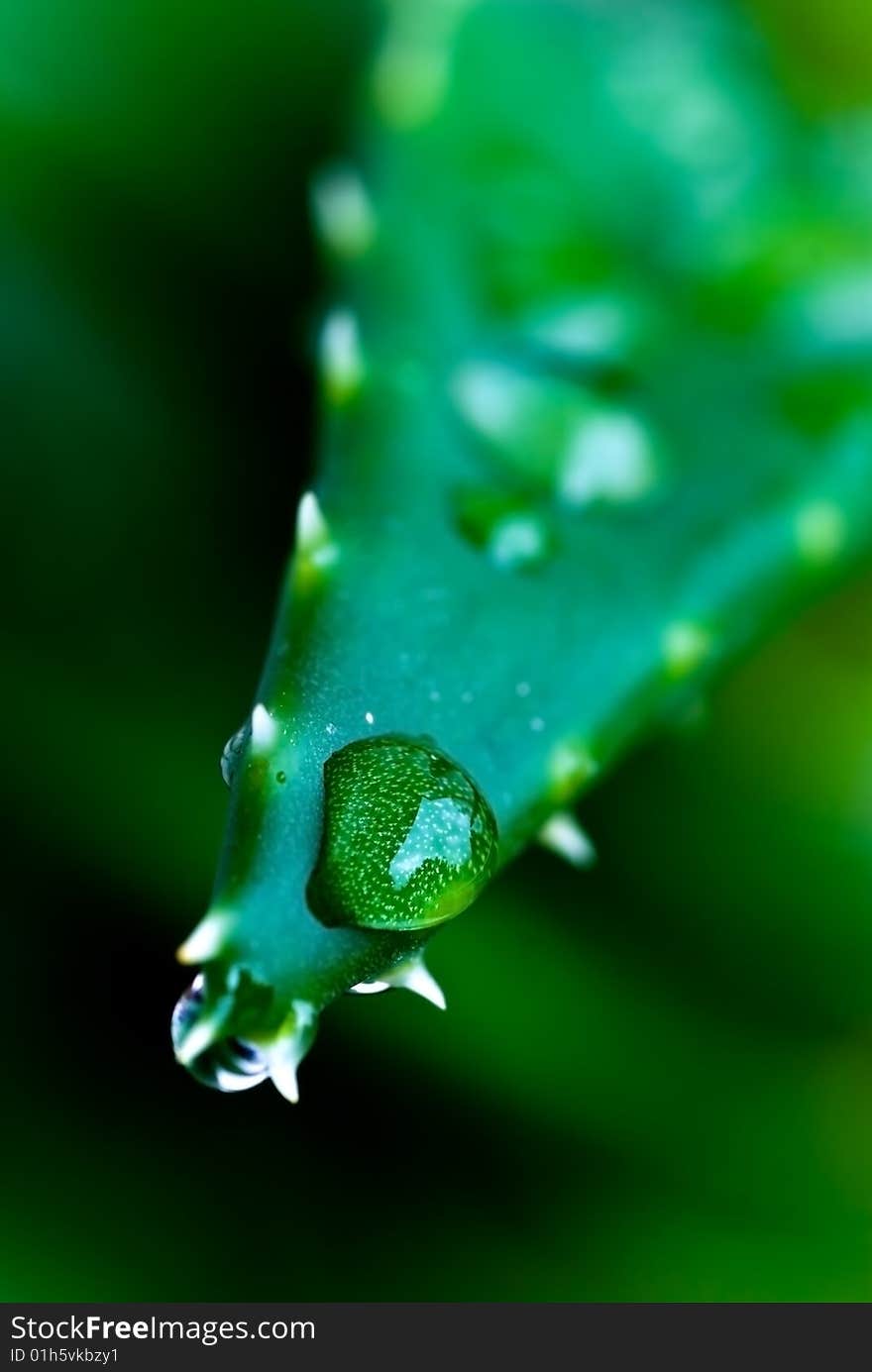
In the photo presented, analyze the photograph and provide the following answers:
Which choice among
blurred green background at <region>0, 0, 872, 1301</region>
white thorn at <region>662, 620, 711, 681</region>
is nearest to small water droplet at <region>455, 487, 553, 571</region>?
white thorn at <region>662, 620, 711, 681</region>

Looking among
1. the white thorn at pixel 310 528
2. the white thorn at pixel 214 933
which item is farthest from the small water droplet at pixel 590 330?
the white thorn at pixel 214 933

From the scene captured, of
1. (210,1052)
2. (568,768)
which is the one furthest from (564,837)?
(210,1052)

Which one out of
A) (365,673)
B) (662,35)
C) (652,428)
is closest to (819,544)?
(652,428)

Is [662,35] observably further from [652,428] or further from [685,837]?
[685,837]

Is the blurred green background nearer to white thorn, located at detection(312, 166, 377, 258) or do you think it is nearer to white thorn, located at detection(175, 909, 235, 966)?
white thorn, located at detection(312, 166, 377, 258)

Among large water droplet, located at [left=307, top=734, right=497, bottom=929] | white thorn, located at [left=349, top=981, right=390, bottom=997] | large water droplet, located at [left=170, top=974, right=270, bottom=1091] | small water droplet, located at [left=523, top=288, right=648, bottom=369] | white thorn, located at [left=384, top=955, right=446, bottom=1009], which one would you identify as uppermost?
small water droplet, located at [left=523, top=288, right=648, bottom=369]

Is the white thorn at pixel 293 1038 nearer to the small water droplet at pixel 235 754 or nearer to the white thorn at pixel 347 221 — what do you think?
the small water droplet at pixel 235 754

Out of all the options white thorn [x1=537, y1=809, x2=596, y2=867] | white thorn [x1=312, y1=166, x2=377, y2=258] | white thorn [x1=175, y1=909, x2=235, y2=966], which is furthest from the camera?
white thorn [x1=312, y1=166, x2=377, y2=258]
